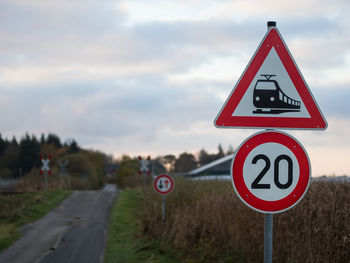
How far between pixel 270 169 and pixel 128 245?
10.5m

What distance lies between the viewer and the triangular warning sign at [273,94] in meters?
3.74

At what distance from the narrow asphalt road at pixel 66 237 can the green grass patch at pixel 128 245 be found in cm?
28

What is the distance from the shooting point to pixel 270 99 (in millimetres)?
3744

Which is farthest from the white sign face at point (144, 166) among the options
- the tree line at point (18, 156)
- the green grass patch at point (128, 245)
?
the tree line at point (18, 156)

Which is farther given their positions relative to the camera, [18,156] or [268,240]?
[18,156]

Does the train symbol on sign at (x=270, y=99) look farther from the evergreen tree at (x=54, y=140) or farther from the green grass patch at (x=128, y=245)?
the evergreen tree at (x=54, y=140)

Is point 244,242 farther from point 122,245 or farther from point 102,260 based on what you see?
point 122,245

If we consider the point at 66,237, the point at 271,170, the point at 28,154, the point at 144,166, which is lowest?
the point at 66,237

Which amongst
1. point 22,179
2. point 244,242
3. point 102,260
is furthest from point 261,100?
point 22,179

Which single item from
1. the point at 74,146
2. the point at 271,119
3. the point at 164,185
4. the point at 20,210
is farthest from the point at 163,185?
the point at 74,146

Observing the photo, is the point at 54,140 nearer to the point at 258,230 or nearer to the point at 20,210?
the point at 20,210

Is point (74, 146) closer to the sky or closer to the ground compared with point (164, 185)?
closer to the sky

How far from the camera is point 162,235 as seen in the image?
12.6 meters

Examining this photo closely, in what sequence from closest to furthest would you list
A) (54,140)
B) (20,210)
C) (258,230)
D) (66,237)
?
(258,230), (66,237), (20,210), (54,140)
